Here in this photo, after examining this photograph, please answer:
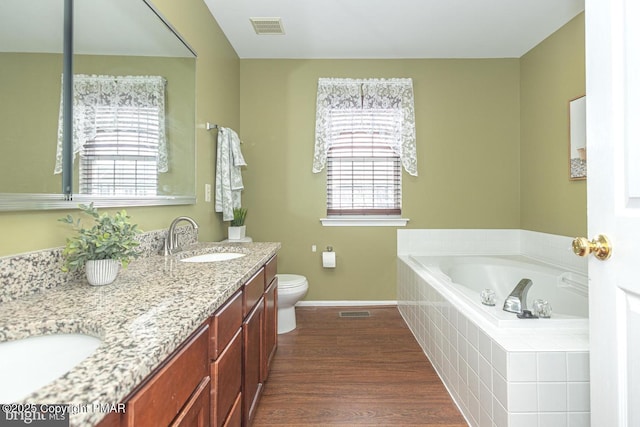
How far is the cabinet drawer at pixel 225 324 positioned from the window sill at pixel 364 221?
78.2 inches

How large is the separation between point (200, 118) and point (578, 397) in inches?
96.4

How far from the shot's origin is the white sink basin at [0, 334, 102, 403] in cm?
65

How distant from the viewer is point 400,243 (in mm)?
3205

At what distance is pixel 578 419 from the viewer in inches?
47.1

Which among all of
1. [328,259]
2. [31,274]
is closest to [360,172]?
[328,259]

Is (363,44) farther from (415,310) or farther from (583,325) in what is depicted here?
(583,325)

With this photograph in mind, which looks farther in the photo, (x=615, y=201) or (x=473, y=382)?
(x=473, y=382)

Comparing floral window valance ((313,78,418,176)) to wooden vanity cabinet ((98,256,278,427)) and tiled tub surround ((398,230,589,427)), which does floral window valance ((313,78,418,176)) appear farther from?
wooden vanity cabinet ((98,256,278,427))

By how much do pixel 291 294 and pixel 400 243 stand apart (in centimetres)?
130

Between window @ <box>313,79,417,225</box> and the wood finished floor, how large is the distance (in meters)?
1.23

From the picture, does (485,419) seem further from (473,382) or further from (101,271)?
(101,271)

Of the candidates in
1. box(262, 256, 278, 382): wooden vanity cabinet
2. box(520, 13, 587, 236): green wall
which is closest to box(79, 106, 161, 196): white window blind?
box(262, 256, 278, 382): wooden vanity cabinet

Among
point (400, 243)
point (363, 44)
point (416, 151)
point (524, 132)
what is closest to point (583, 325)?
point (400, 243)

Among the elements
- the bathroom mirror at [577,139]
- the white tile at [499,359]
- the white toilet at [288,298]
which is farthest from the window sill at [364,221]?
the white tile at [499,359]
